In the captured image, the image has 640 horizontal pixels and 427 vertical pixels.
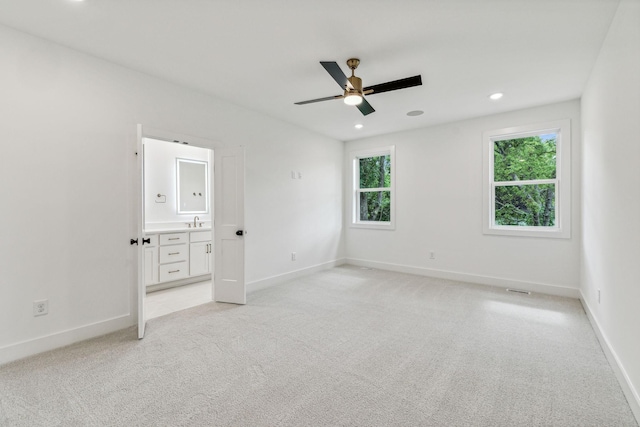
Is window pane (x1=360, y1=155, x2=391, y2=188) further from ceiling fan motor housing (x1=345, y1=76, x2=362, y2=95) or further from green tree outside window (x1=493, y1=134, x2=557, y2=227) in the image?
ceiling fan motor housing (x1=345, y1=76, x2=362, y2=95)

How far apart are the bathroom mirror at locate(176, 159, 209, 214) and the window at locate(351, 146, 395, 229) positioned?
3022mm

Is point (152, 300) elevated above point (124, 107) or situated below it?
below

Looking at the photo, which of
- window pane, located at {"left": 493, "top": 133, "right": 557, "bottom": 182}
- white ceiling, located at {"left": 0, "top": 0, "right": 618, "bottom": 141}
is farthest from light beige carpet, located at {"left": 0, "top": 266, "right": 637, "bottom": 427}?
white ceiling, located at {"left": 0, "top": 0, "right": 618, "bottom": 141}

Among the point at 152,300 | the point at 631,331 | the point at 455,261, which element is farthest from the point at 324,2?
the point at 455,261

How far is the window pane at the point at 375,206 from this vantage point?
19.3 ft

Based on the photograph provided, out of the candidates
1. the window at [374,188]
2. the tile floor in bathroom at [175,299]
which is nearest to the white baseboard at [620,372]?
the window at [374,188]

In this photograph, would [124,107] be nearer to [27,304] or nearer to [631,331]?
[27,304]

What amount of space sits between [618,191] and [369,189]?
411 cm

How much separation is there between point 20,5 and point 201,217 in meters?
3.66

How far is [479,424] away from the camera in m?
1.66

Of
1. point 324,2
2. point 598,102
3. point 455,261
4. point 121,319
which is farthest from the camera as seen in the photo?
point 455,261

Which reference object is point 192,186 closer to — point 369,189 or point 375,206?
point 369,189

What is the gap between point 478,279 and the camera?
4695 millimetres

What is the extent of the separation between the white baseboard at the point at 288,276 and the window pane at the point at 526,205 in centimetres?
303
